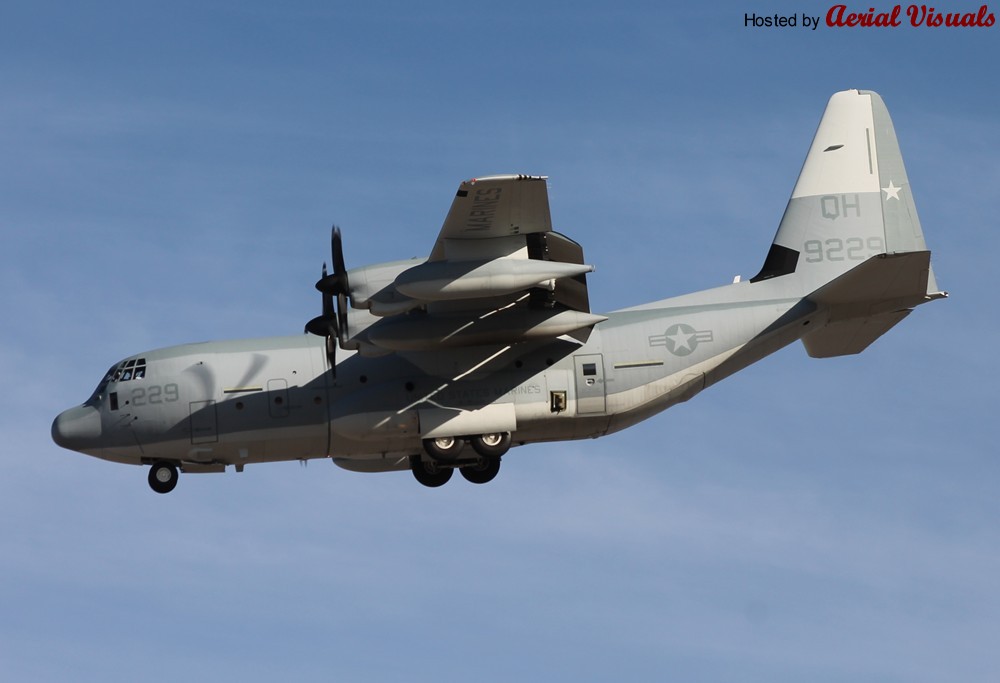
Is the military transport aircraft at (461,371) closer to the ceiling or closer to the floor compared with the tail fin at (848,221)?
closer to the floor

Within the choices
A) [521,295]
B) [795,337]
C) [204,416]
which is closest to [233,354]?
[204,416]

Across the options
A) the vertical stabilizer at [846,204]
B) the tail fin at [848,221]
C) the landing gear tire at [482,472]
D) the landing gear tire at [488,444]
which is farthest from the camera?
the vertical stabilizer at [846,204]

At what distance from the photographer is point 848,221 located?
30.2 meters

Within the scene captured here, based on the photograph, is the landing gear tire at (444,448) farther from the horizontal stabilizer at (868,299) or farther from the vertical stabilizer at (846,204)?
the horizontal stabilizer at (868,299)

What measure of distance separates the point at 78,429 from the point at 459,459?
24.6 ft

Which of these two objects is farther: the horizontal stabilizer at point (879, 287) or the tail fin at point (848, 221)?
the tail fin at point (848, 221)

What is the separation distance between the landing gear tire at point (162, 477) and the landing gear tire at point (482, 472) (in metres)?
5.80

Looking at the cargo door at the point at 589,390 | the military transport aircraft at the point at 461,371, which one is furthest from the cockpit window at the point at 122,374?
the cargo door at the point at 589,390

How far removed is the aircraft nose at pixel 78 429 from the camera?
28.6 meters

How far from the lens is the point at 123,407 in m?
28.6

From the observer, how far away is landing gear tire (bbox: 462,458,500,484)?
29.5 m

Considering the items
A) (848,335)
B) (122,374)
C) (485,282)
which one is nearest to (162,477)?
(122,374)

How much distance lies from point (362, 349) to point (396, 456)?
400 centimetres

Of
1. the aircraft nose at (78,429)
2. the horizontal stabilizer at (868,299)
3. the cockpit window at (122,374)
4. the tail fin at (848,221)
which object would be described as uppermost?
the tail fin at (848,221)
